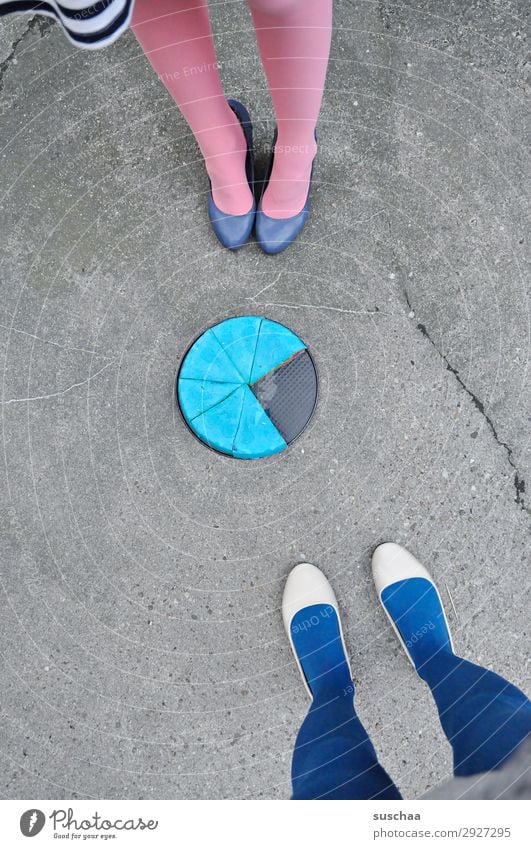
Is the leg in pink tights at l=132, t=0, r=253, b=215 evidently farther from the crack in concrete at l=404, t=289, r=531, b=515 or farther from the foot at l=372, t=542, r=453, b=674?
the foot at l=372, t=542, r=453, b=674

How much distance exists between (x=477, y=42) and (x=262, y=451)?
34.9 inches

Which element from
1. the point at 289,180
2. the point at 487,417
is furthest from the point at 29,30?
the point at 487,417

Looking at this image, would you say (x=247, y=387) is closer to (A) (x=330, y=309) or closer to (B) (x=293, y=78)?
(A) (x=330, y=309)

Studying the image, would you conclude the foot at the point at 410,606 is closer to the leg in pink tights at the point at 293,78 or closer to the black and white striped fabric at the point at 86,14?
the leg in pink tights at the point at 293,78

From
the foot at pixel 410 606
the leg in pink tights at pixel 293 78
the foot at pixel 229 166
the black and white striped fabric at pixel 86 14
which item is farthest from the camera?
the foot at pixel 410 606

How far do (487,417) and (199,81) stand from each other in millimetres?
766

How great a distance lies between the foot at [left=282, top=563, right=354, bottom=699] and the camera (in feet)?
3.50

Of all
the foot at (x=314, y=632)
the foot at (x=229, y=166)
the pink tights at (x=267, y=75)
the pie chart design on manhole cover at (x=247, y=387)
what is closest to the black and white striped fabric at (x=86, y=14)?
the pink tights at (x=267, y=75)

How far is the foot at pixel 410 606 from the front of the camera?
107cm

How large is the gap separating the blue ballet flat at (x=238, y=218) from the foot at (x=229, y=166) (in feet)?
0.04

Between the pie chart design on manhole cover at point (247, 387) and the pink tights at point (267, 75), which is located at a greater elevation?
the pink tights at point (267, 75)

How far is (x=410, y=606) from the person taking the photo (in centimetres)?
108

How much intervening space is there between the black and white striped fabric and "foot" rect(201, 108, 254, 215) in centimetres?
43

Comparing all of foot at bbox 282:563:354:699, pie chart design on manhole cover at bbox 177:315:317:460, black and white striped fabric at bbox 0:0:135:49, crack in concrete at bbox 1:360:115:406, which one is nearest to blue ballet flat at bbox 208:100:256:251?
pie chart design on manhole cover at bbox 177:315:317:460
